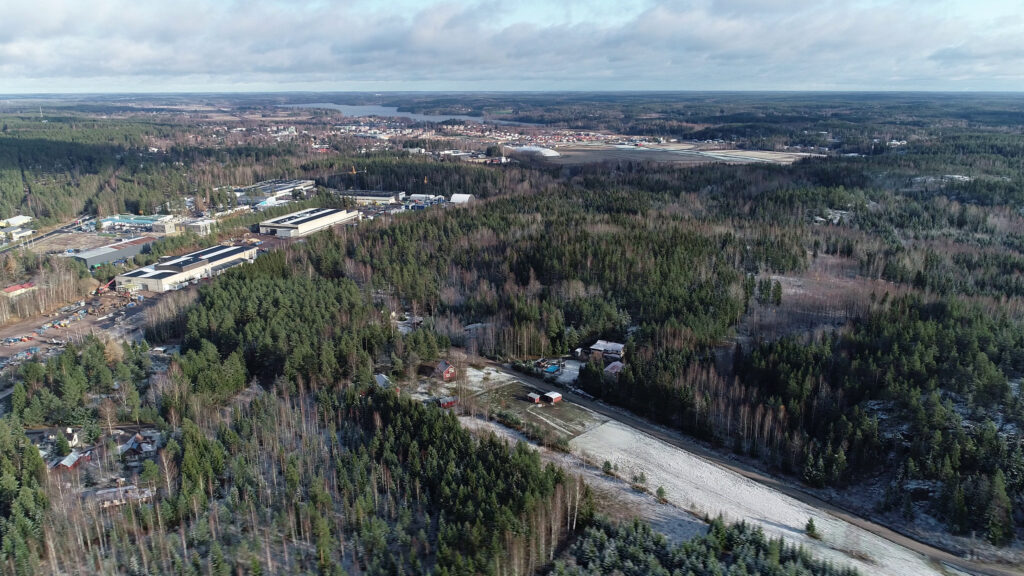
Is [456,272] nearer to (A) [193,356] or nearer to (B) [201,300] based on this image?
(B) [201,300]

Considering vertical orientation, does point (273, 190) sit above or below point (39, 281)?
above

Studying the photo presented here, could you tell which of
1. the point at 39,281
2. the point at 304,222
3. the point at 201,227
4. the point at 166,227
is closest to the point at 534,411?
the point at 39,281

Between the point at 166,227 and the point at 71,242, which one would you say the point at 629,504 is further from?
the point at 71,242

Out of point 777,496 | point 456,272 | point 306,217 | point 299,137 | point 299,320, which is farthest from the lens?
point 299,137

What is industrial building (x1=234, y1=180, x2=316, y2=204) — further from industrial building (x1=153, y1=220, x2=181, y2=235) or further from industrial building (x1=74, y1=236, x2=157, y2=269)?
industrial building (x1=74, y1=236, x2=157, y2=269)

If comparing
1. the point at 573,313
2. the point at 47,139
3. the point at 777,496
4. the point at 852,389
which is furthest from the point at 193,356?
the point at 47,139

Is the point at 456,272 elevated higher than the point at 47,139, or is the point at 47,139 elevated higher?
the point at 47,139

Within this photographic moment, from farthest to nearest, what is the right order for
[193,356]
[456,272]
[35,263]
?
[35,263]
[456,272]
[193,356]
